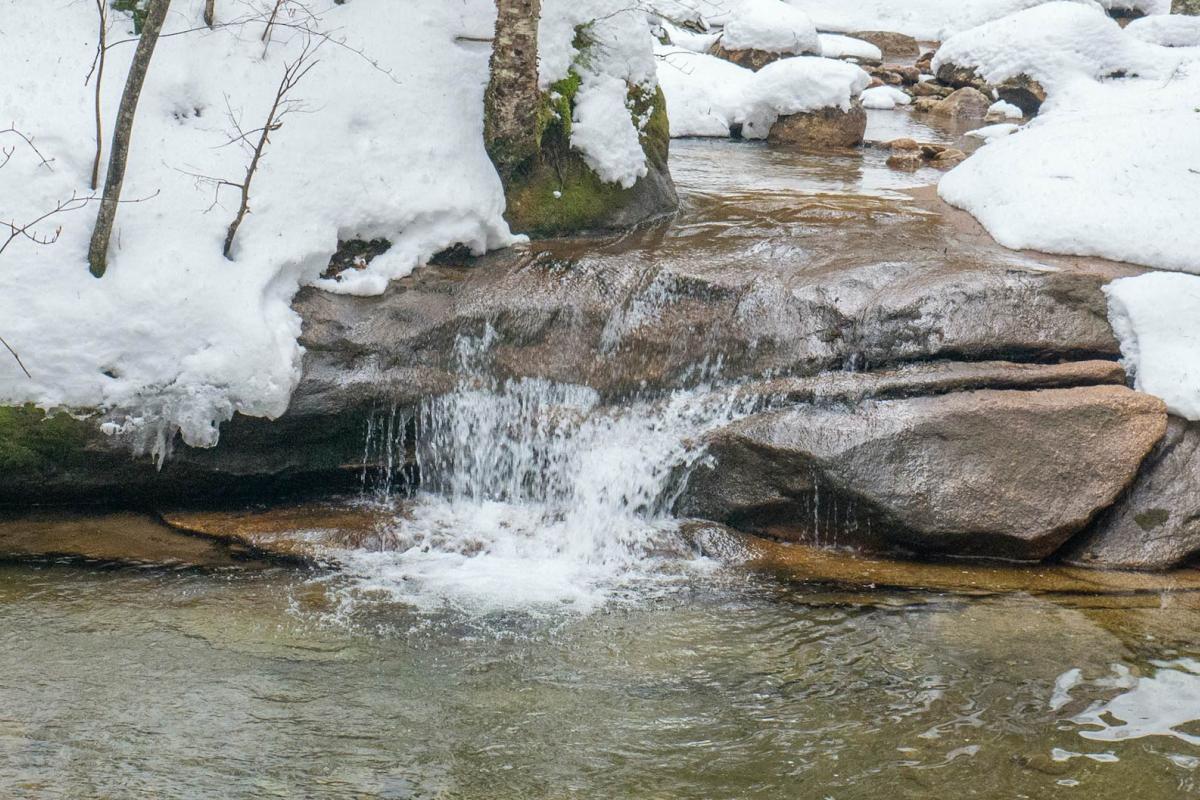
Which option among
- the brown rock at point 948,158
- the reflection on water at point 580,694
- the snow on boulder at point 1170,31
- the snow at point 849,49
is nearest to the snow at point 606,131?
the reflection on water at point 580,694

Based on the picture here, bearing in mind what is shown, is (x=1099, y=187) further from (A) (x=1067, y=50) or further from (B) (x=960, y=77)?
(B) (x=960, y=77)

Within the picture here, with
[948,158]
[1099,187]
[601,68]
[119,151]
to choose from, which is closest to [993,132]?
[948,158]

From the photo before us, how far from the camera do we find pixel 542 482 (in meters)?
6.66

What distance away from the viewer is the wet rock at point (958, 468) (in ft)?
19.9

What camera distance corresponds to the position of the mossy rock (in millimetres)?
7984

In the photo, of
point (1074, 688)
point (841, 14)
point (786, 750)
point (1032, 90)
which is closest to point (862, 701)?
point (786, 750)

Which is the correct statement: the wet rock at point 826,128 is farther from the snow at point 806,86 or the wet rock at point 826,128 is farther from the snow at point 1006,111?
the snow at point 1006,111

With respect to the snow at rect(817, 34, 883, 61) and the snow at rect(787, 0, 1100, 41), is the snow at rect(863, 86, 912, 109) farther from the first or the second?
the snow at rect(787, 0, 1100, 41)

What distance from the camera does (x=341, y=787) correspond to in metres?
3.89

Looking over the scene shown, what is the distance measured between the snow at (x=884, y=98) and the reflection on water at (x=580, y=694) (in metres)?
14.0

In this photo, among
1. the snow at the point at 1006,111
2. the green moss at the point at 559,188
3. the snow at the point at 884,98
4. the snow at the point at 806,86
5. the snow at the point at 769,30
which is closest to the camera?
the green moss at the point at 559,188

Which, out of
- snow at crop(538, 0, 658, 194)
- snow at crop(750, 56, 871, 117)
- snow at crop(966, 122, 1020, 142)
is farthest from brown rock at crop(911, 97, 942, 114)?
snow at crop(538, 0, 658, 194)

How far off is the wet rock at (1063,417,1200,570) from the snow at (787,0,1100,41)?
21824 mm

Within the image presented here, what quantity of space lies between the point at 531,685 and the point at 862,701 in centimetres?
138
